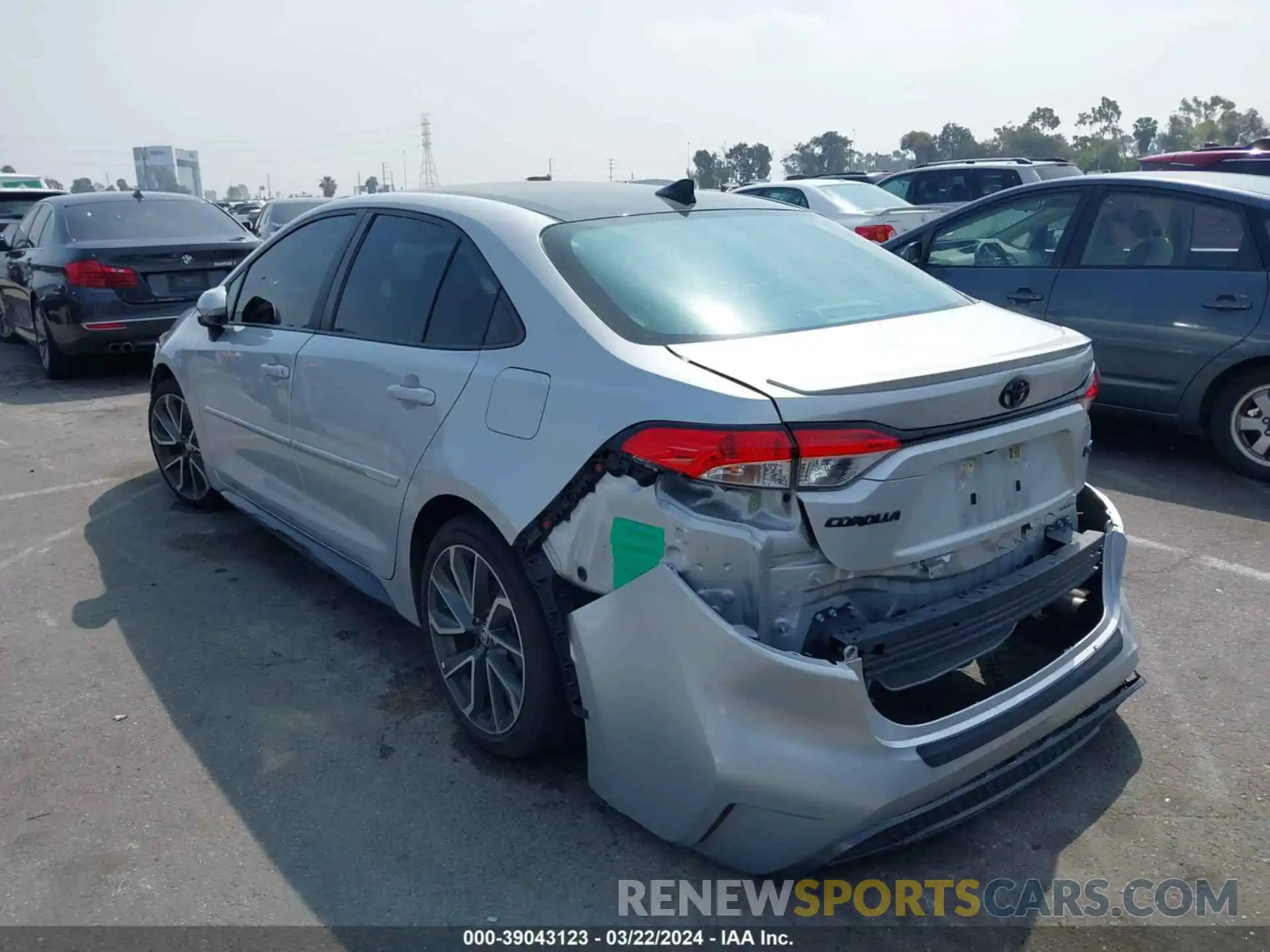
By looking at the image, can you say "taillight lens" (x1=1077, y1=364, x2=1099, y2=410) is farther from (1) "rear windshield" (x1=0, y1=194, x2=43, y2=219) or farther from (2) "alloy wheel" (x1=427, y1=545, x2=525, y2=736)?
(1) "rear windshield" (x1=0, y1=194, x2=43, y2=219)

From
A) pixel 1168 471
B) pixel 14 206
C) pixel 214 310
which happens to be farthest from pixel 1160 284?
pixel 14 206

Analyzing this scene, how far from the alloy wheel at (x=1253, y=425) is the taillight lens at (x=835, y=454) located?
4.24m

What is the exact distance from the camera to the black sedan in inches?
351

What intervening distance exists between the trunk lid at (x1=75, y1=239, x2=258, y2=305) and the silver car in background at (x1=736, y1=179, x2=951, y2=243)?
5.61m

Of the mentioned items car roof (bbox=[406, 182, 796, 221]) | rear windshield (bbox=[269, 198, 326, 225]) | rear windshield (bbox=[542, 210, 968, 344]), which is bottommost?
rear windshield (bbox=[269, 198, 326, 225])

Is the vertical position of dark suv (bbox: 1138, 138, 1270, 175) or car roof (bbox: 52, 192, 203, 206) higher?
dark suv (bbox: 1138, 138, 1270, 175)

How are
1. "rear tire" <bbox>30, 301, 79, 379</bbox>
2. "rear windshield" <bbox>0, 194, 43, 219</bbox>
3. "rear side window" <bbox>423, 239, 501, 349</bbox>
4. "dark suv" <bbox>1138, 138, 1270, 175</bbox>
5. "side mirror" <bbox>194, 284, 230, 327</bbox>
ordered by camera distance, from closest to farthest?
1. "rear side window" <bbox>423, 239, 501, 349</bbox>
2. "side mirror" <bbox>194, 284, 230, 327</bbox>
3. "dark suv" <bbox>1138, 138, 1270, 175</bbox>
4. "rear tire" <bbox>30, 301, 79, 379</bbox>
5. "rear windshield" <bbox>0, 194, 43, 219</bbox>

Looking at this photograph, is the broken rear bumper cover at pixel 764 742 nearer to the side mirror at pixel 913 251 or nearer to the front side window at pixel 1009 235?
the front side window at pixel 1009 235

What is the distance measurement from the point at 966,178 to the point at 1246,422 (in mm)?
9939

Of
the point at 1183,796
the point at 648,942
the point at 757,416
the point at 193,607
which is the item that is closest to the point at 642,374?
the point at 757,416

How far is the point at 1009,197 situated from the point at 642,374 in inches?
200

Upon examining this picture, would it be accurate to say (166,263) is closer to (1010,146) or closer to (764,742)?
(764,742)

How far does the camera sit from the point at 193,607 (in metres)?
4.52

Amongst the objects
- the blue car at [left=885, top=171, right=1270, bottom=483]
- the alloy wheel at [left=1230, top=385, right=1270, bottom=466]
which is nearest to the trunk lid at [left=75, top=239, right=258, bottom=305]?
the blue car at [left=885, top=171, right=1270, bottom=483]
